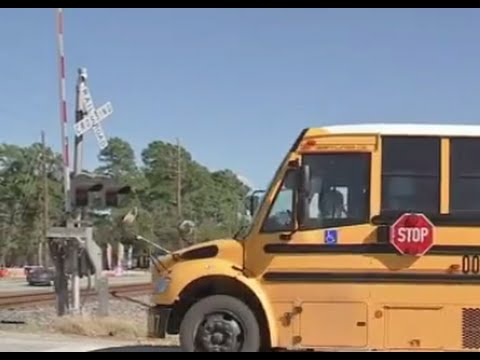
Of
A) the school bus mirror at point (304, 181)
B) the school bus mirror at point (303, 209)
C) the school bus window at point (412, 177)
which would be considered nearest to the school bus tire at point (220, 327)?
the school bus mirror at point (303, 209)

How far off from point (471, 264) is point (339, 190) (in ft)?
5.44

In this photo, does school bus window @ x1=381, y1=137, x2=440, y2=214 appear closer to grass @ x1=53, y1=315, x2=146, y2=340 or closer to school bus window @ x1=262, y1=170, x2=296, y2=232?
school bus window @ x1=262, y1=170, x2=296, y2=232

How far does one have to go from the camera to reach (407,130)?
10281 mm

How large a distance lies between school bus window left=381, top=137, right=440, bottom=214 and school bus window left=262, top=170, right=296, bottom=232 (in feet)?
3.33

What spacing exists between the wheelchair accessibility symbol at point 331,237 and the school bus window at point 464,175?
1313 mm

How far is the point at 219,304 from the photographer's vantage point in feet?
33.1

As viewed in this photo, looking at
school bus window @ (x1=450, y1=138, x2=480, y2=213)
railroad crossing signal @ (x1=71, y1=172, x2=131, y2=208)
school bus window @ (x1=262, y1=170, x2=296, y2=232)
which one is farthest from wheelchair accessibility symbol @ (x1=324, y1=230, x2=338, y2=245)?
railroad crossing signal @ (x1=71, y1=172, x2=131, y2=208)

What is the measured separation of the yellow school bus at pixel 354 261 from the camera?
32.8 ft

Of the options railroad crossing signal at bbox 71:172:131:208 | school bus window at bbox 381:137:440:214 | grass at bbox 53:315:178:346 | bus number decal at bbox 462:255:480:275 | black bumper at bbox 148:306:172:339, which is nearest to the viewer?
bus number decal at bbox 462:255:480:275

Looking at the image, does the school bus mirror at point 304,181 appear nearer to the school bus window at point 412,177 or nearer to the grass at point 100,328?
the school bus window at point 412,177

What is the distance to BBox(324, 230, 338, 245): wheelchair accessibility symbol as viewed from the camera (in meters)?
10.1

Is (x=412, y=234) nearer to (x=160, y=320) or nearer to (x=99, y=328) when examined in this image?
(x=160, y=320)

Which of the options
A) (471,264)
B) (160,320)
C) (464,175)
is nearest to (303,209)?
(464,175)
